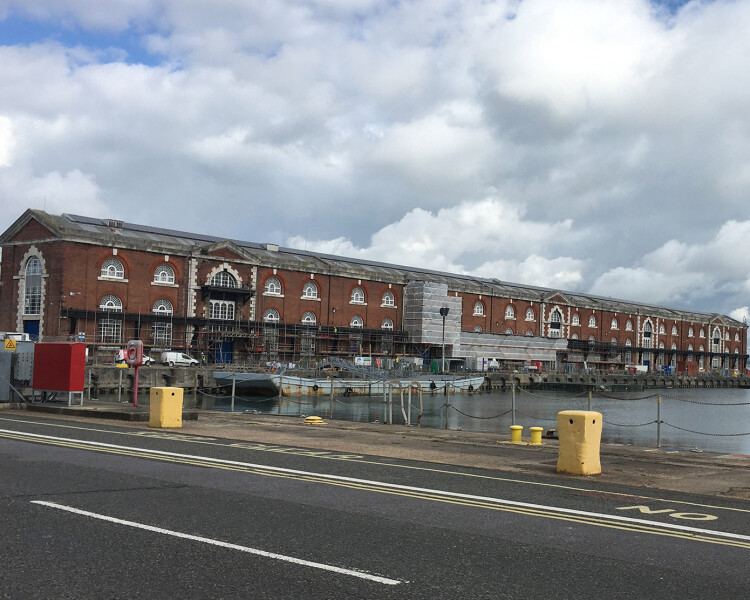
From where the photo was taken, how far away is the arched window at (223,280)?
249 feet

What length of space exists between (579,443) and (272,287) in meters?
68.3

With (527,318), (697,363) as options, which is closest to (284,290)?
(527,318)

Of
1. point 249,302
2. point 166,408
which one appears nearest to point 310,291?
point 249,302

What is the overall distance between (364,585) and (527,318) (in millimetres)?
107396

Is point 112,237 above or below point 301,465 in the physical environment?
above

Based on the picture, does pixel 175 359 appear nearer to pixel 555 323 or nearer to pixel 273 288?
pixel 273 288

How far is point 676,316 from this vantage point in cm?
13862

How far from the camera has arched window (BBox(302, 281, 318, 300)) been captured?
84500 mm

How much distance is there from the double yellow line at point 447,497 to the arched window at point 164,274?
2190 inches

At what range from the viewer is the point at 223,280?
76875 millimetres

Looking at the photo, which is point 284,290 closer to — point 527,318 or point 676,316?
point 527,318

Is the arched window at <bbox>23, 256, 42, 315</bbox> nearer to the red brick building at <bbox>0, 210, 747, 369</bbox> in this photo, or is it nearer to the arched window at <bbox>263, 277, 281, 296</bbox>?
the red brick building at <bbox>0, 210, 747, 369</bbox>

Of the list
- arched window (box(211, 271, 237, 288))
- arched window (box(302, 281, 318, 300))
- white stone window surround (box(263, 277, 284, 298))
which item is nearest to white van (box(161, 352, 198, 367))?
arched window (box(211, 271, 237, 288))

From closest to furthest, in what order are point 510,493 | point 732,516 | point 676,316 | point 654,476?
point 732,516
point 510,493
point 654,476
point 676,316
